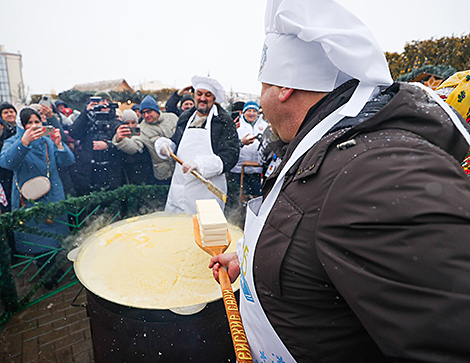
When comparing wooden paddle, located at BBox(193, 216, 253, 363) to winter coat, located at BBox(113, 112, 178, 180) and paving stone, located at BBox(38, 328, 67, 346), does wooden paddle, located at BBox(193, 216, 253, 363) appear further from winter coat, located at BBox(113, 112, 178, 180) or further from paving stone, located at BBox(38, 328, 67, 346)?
winter coat, located at BBox(113, 112, 178, 180)

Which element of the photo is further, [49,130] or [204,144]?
[204,144]

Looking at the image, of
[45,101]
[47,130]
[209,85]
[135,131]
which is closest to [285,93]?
[209,85]

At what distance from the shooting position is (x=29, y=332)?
2779 millimetres

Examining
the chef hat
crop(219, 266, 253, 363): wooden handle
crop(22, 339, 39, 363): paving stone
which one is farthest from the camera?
the chef hat

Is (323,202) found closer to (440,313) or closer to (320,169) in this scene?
(320,169)

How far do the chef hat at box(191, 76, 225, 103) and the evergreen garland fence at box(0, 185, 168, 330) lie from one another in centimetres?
171

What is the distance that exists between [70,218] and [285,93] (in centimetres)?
387

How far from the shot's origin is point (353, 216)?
66 cm

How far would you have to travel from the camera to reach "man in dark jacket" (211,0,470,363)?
23.0 inches

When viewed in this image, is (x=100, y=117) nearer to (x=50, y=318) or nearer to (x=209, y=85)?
(x=209, y=85)

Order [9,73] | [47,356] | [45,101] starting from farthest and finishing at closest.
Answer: [9,73] → [45,101] → [47,356]

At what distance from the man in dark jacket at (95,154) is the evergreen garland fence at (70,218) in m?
0.67

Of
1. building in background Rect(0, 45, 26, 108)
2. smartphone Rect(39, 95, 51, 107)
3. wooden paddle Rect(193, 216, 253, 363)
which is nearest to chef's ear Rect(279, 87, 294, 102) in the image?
wooden paddle Rect(193, 216, 253, 363)

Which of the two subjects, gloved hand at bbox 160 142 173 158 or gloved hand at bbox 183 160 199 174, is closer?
gloved hand at bbox 183 160 199 174
